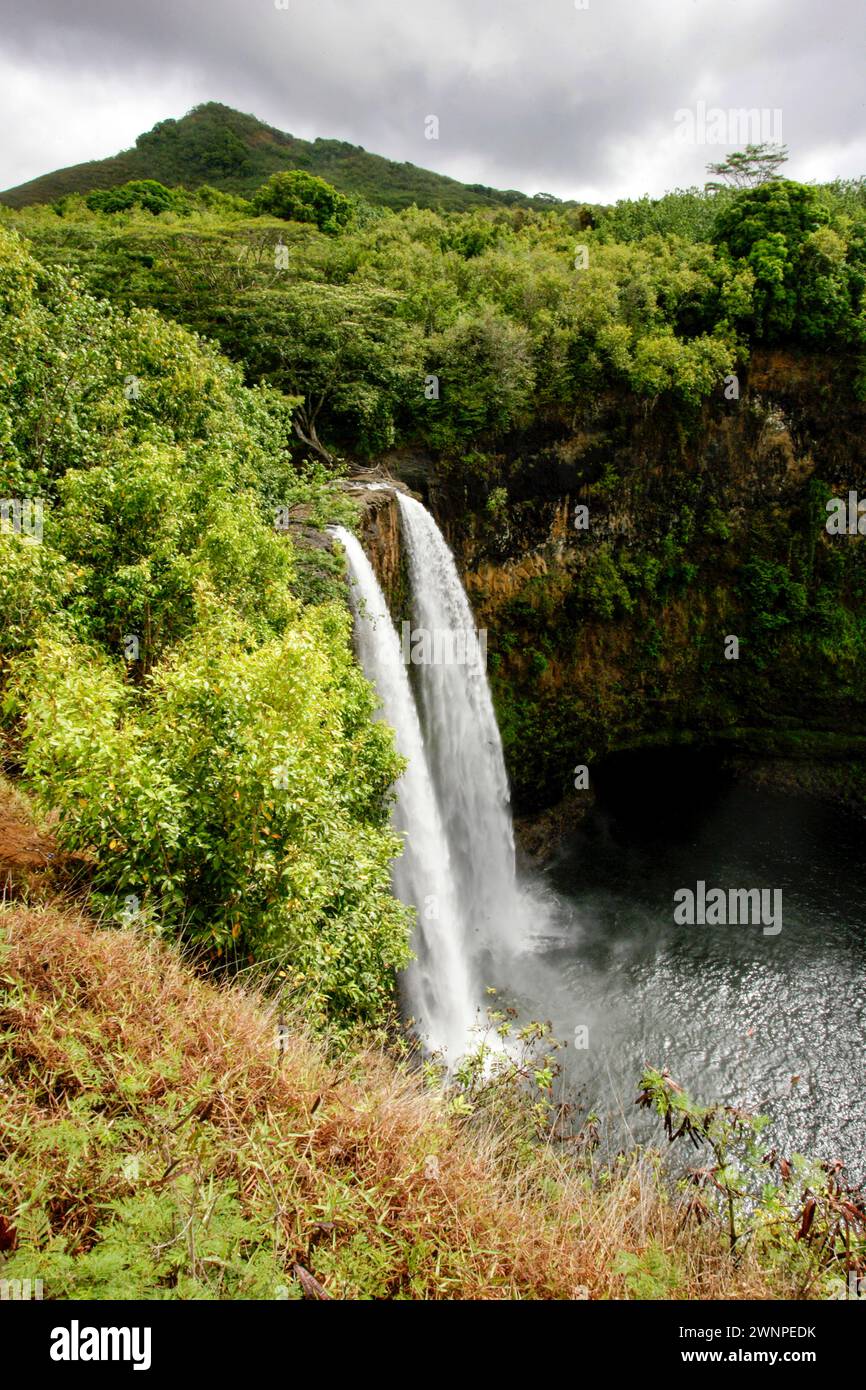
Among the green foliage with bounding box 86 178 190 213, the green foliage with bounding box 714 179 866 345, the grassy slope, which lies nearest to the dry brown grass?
the grassy slope

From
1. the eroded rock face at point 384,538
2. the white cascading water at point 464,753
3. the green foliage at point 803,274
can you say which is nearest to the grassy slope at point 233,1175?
the eroded rock face at point 384,538

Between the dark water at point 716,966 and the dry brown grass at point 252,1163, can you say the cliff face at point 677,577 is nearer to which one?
the dark water at point 716,966

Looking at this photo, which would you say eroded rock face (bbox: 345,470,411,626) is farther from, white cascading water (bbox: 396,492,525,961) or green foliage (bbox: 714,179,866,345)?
green foliage (bbox: 714,179,866,345)

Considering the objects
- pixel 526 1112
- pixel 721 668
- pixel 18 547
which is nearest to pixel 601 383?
pixel 721 668

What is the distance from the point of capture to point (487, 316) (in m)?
17.4

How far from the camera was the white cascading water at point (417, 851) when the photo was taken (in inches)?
428

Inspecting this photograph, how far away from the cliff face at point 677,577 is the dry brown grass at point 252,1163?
50.4ft

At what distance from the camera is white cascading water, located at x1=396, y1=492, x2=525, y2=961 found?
14.5 m

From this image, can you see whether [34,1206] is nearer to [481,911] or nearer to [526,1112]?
[526,1112]

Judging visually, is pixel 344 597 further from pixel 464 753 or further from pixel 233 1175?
pixel 233 1175

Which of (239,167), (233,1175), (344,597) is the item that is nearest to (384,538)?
(344,597)

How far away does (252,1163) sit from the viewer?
3.04 meters

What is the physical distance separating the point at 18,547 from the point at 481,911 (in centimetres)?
1277
